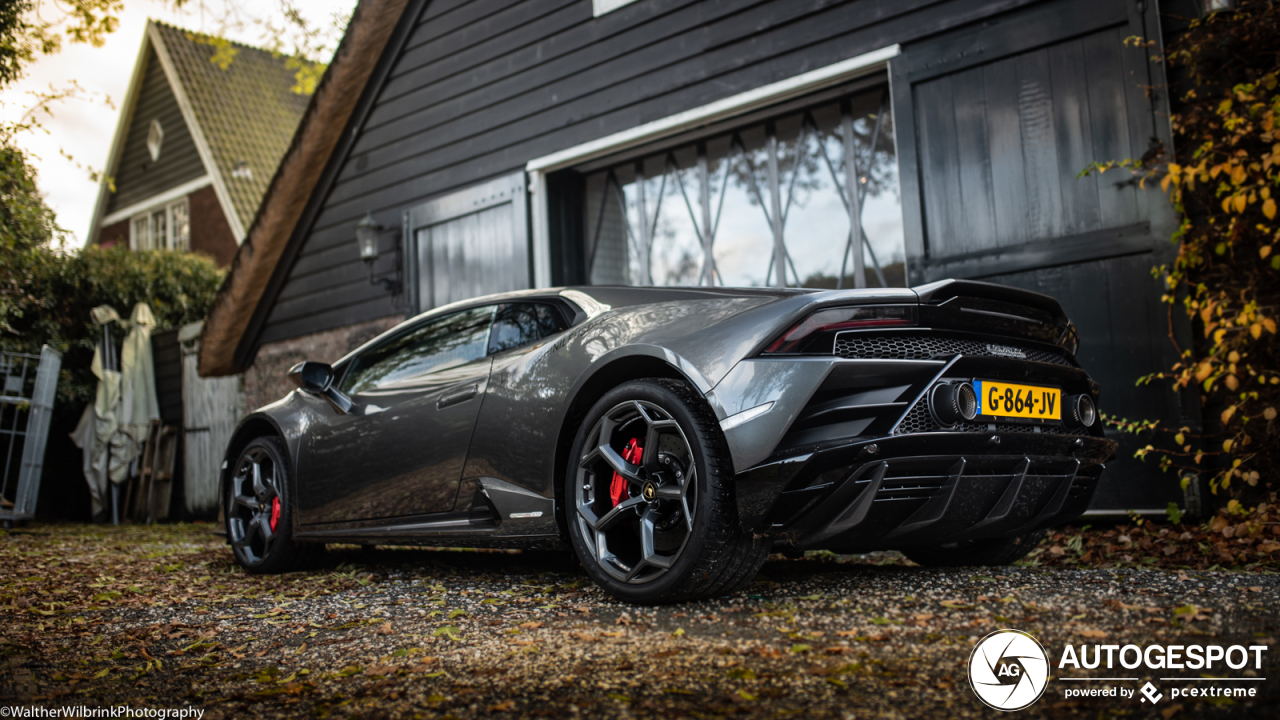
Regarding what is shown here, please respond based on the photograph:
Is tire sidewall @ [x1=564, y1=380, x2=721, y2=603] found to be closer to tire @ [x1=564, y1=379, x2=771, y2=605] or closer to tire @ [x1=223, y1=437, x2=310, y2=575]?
tire @ [x1=564, y1=379, x2=771, y2=605]

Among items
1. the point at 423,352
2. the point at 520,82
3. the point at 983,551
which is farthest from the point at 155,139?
the point at 983,551

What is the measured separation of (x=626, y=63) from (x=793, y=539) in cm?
520

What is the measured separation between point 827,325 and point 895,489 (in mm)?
492

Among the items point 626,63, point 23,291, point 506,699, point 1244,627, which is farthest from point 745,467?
point 23,291

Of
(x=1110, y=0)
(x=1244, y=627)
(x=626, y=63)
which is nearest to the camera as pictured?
(x=1244, y=627)

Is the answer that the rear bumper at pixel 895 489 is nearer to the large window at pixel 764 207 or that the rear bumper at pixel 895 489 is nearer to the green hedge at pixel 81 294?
the large window at pixel 764 207

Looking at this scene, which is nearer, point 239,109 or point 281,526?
point 281,526

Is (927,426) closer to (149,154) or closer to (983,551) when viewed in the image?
(983,551)

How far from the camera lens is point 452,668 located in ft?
7.09

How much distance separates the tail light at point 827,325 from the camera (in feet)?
8.29

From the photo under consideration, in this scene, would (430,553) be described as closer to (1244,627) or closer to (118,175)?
(1244,627)

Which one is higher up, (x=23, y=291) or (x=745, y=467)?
(x=23, y=291)

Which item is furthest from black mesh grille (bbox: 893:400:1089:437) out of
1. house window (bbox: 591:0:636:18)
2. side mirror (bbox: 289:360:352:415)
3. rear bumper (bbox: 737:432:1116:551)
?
house window (bbox: 591:0:636:18)

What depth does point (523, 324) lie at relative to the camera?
3520 millimetres
